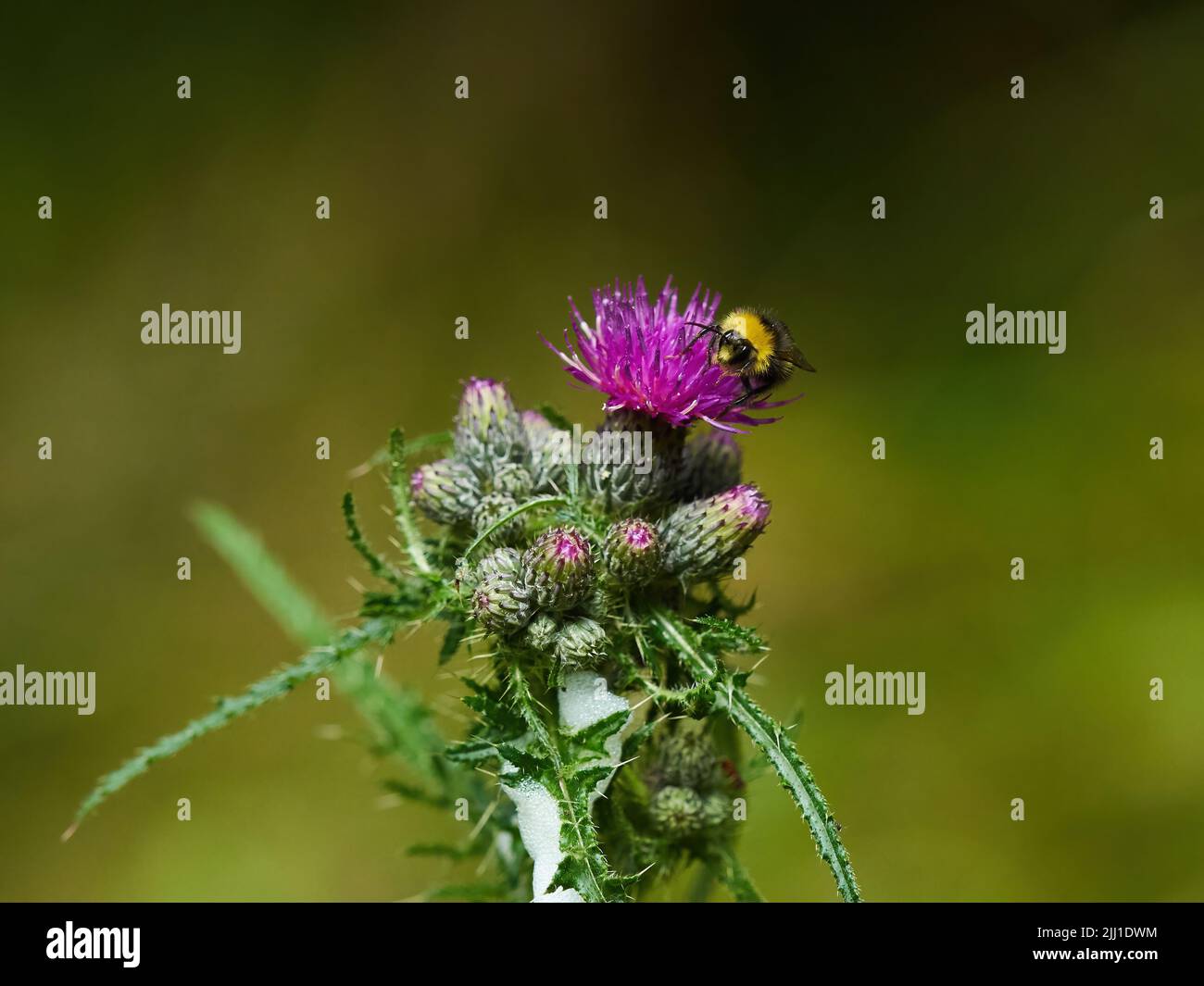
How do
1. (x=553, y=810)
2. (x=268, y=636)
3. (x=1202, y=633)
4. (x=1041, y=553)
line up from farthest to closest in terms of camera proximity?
(x=268, y=636), (x=1041, y=553), (x=1202, y=633), (x=553, y=810)

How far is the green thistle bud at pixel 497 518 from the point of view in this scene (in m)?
2.49

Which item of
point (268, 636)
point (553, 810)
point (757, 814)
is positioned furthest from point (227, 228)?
point (553, 810)

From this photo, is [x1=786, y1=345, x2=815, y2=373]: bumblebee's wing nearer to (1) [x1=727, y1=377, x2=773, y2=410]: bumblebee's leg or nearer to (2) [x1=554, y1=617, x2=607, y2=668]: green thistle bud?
(1) [x1=727, y1=377, x2=773, y2=410]: bumblebee's leg

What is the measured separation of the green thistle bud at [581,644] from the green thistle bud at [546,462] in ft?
1.42

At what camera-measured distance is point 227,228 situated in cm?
696

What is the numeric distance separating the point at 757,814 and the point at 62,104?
590cm

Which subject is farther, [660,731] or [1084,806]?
[1084,806]

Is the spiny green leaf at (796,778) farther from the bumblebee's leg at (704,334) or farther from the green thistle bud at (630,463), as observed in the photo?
the bumblebee's leg at (704,334)

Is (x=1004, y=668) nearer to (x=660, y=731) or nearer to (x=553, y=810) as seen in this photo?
(x=660, y=731)

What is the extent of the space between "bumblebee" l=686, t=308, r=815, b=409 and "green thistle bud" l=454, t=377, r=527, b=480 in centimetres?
48

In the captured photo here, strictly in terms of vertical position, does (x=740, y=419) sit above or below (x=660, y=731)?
above

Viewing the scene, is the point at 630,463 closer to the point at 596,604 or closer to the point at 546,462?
the point at 546,462

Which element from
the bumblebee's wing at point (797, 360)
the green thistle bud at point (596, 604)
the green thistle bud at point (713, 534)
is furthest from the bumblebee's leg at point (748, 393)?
the green thistle bud at point (596, 604)

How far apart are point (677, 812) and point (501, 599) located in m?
0.68
